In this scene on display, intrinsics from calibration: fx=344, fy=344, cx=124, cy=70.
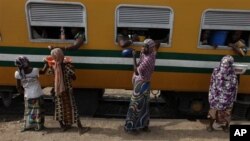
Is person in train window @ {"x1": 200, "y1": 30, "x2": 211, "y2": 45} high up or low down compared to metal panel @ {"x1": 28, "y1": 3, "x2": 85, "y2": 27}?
down

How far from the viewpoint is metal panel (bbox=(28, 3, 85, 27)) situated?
639cm

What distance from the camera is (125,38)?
6.52 meters

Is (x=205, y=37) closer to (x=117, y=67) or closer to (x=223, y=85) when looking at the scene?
(x=223, y=85)

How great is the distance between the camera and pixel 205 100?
284 inches

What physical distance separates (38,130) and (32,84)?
2.91 ft

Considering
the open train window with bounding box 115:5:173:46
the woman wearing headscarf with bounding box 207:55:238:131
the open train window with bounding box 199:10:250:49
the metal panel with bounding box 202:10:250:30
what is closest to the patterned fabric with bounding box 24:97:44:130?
the open train window with bounding box 115:5:173:46

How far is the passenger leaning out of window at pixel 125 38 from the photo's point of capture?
645 centimetres

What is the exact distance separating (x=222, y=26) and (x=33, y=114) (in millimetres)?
3875

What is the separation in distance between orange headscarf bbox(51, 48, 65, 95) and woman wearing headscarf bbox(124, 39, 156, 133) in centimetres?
125

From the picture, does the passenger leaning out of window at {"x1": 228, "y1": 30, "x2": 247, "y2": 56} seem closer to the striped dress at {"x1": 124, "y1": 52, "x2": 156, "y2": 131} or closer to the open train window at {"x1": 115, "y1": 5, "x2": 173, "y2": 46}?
the open train window at {"x1": 115, "y1": 5, "x2": 173, "y2": 46}

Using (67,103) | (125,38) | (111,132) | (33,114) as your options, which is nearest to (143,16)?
(125,38)

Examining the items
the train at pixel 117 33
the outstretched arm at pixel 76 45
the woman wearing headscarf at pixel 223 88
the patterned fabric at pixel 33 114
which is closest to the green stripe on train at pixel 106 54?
the train at pixel 117 33

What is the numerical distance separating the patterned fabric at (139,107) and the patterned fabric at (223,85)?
123cm

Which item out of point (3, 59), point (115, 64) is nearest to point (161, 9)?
point (115, 64)
